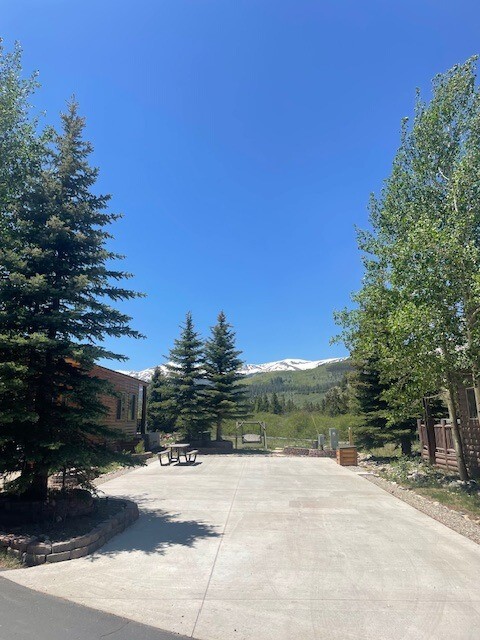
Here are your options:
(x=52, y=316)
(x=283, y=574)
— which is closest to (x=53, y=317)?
(x=52, y=316)

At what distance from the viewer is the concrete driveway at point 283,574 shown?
Result: 3705mm

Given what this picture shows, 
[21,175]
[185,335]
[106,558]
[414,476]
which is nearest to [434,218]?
[414,476]

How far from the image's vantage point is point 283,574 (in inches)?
190

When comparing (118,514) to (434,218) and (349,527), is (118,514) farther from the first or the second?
(434,218)

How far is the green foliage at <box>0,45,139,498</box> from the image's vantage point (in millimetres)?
6113

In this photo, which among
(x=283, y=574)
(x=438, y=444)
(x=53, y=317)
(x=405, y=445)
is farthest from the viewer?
(x=405, y=445)

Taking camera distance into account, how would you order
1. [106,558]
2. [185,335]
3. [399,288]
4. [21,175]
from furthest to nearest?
[185,335]
[399,288]
[21,175]
[106,558]

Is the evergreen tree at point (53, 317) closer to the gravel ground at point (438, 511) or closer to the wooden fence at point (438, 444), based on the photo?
the gravel ground at point (438, 511)

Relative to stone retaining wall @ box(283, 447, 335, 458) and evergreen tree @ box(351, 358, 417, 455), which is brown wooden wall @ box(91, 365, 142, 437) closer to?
stone retaining wall @ box(283, 447, 335, 458)

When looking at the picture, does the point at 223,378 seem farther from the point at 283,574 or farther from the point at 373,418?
the point at 283,574

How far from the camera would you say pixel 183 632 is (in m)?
3.53

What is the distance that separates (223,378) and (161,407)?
3.56 m

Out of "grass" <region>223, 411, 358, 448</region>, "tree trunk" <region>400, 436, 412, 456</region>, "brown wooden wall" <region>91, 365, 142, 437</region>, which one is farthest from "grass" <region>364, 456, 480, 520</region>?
"brown wooden wall" <region>91, 365, 142, 437</region>

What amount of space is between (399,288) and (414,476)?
6061mm
